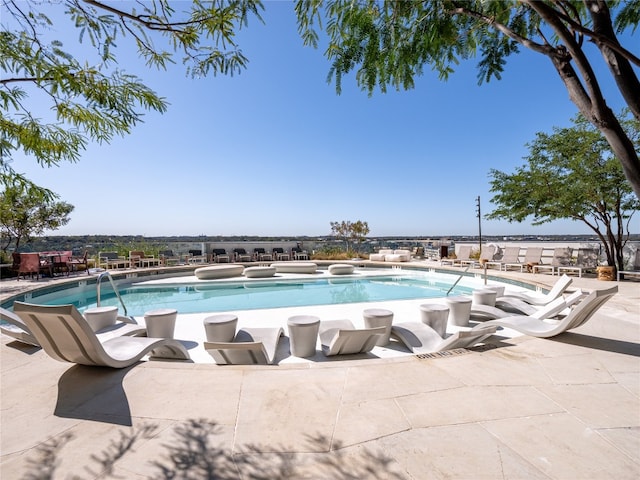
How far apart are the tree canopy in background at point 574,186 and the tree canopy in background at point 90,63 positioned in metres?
12.3

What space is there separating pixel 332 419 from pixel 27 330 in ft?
15.1

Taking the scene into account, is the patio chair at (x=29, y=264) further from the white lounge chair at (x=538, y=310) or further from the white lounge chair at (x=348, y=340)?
the white lounge chair at (x=538, y=310)

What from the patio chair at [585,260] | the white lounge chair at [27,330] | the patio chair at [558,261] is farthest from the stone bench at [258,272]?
the patio chair at [585,260]

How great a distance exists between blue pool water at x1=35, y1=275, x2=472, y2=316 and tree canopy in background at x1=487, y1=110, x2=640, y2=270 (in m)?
4.49

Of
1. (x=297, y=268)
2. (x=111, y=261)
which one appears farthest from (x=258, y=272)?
(x=111, y=261)

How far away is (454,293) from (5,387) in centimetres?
1069

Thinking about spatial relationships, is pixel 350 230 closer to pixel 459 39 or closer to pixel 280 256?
pixel 280 256

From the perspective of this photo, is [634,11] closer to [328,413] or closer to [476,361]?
[476,361]

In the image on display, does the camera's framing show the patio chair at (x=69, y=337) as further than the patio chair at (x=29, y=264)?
No

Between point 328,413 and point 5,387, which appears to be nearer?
point 328,413

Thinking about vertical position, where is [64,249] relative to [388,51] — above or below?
below

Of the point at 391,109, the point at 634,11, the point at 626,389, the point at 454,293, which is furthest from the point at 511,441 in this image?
the point at 391,109

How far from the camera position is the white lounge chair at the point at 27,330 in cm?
388

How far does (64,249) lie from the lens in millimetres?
14555
